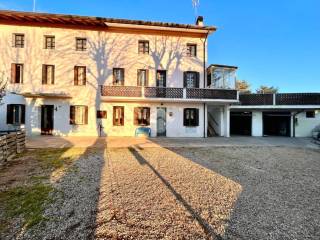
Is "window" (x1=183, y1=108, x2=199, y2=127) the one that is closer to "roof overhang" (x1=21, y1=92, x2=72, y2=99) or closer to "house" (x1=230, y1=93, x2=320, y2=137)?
"house" (x1=230, y1=93, x2=320, y2=137)

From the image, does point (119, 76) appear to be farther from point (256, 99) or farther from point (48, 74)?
point (256, 99)

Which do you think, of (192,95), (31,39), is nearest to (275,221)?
(192,95)

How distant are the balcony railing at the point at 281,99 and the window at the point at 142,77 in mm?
9188

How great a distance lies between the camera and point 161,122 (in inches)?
718

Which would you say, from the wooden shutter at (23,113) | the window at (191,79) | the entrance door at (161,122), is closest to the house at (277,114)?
the window at (191,79)

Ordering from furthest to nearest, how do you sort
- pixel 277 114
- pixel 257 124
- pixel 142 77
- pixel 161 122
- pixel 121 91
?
pixel 277 114 → pixel 257 124 → pixel 142 77 → pixel 161 122 → pixel 121 91

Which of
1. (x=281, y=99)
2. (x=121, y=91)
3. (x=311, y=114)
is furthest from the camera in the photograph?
(x=311, y=114)

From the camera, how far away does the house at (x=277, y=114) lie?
19281 mm

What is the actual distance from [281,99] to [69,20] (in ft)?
64.1

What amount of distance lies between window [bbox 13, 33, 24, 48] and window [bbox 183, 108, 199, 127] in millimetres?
14393

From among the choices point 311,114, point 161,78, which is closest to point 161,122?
point 161,78

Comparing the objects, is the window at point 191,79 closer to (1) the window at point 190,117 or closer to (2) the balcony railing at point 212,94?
(2) the balcony railing at point 212,94

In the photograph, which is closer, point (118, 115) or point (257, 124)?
point (118, 115)

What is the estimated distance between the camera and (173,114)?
1811cm
